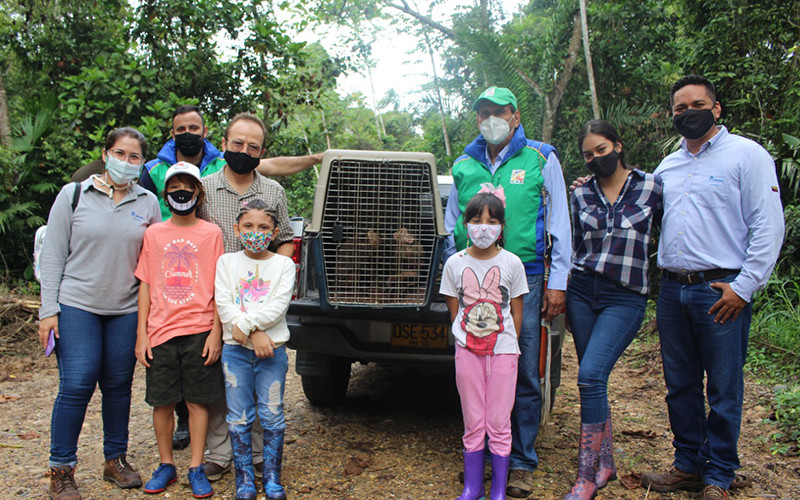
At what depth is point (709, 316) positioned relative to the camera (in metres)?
3.30

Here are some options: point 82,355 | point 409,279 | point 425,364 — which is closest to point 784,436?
point 425,364

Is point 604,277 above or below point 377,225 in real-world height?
below

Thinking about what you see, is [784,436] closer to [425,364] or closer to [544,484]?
[544,484]

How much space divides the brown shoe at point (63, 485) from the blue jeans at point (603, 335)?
9.02ft

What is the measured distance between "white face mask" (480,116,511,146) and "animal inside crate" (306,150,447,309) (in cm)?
37

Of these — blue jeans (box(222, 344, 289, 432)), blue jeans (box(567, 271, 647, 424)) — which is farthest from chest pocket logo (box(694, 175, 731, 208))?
blue jeans (box(222, 344, 289, 432))

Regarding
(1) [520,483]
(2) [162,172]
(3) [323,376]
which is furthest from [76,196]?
(1) [520,483]

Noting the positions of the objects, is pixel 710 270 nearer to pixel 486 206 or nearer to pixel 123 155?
pixel 486 206

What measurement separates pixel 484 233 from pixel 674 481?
Answer: 176 cm

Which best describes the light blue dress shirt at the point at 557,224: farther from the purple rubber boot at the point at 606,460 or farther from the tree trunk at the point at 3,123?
the tree trunk at the point at 3,123

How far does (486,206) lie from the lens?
11.1 feet

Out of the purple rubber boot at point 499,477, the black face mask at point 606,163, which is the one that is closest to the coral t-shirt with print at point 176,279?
the purple rubber boot at point 499,477

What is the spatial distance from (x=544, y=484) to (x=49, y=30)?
943cm

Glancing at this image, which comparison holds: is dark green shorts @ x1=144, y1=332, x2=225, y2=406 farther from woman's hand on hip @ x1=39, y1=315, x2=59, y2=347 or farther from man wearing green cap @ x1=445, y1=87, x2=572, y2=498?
man wearing green cap @ x1=445, y1=87, x2=572, y2=498
